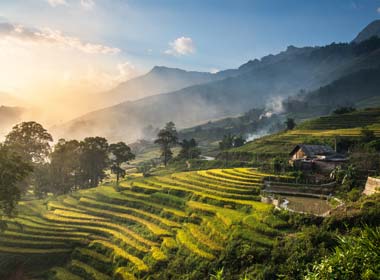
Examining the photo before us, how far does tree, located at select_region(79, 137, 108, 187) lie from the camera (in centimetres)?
5912

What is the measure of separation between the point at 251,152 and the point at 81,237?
38653mm

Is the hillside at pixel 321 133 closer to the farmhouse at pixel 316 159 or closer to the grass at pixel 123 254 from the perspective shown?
the farmhouse at pixel 316 159

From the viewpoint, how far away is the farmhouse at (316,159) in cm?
4148

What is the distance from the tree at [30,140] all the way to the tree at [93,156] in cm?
634

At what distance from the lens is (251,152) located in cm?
6334

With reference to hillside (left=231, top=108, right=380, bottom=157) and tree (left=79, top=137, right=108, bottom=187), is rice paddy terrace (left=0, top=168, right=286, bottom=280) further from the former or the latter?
hillside (left=231, top=108, right=380, bottom=157)

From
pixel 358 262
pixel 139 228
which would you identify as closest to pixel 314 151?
pixel 139 228

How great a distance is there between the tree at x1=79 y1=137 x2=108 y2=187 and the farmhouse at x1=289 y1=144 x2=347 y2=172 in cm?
3400

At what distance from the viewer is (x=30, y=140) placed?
56281 mm

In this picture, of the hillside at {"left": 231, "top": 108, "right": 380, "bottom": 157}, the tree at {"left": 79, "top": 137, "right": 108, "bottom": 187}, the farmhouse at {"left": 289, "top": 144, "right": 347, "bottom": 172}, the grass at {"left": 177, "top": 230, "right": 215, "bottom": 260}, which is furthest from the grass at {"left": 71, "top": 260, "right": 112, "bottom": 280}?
the hillside at {"left": 231, "top": 108, "right": 380, "bottom": 157}

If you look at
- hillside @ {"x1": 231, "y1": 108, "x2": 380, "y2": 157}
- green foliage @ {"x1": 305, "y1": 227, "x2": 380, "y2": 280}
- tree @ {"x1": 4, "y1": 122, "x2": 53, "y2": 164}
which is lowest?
green foliage @ {"x1": 305, "y1": 227, "x2": 380, "y2": 280}

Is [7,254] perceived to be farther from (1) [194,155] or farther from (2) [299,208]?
(1) [194,155]

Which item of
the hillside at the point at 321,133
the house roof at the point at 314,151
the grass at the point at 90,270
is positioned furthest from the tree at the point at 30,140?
the house roof at the point at 314,151

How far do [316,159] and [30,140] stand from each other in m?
45.6
